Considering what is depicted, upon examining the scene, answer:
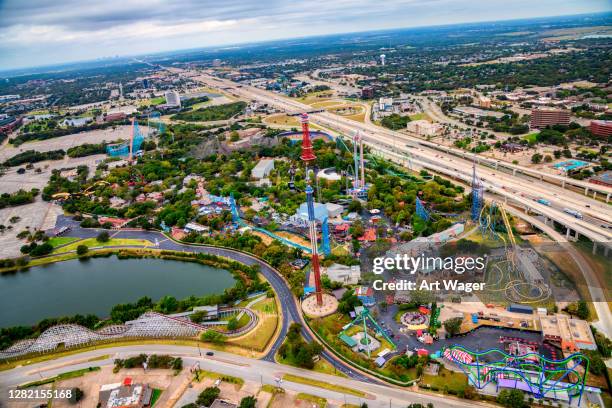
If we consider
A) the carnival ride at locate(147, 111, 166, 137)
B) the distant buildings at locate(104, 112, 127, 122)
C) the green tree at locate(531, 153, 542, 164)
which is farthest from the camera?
the distant buildings at locate(104, 112, 127, 122)

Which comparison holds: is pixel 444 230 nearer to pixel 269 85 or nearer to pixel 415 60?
pixel 269 85

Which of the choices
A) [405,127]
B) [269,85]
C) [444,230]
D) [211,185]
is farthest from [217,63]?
[444,230]

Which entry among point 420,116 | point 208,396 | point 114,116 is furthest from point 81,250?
point 114,116

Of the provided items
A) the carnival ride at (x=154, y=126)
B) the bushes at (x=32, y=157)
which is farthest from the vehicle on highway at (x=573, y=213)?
the bushes at (x=32, y=157)

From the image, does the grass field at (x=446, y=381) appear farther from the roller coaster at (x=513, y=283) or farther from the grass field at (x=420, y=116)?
the grass field at (x=420, y=116)

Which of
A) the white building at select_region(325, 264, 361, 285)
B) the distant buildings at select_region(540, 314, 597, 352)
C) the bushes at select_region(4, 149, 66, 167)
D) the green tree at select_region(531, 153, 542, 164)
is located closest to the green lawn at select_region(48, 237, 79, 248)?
the white building at select_region(325, 264, 361, 285)

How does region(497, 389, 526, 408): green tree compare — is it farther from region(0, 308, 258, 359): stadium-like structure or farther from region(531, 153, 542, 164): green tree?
region(531, 153, 542, 164): green tree
